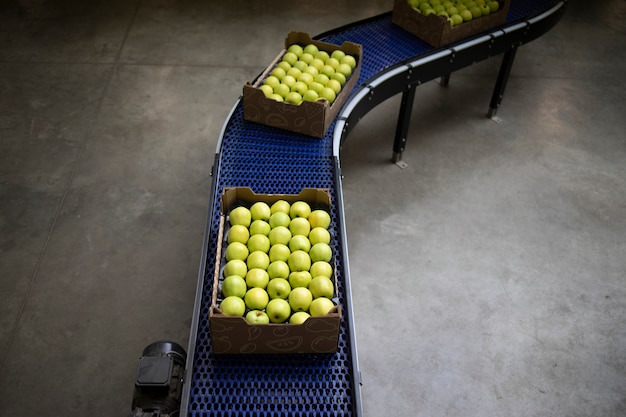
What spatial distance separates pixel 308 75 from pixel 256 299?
5.67 feet

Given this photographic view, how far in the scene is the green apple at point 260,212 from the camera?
102 inches

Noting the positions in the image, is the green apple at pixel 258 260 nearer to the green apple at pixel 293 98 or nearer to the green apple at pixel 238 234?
the green apple at pixel 238 234

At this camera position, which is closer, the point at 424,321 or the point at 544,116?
the point at 424,321

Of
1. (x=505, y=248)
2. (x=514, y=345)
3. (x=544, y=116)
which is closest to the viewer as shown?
(x=514, y=345)

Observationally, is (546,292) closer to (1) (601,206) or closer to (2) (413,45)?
(1) (601,206)

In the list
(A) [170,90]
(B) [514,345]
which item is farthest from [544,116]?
(A) [170,90]

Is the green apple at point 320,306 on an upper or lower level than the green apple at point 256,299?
upper

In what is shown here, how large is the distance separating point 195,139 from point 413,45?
2105 millimetres

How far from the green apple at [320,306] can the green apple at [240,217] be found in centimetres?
55

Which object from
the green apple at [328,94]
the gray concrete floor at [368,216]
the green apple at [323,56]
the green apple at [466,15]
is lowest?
the gray concrete floor at [368,216]

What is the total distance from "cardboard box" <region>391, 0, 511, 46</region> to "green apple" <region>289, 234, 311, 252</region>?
243 cm

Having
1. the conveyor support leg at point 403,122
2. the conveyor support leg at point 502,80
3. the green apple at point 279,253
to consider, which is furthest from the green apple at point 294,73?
the conveyor support leg at point 502,80

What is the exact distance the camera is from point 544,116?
5527mm

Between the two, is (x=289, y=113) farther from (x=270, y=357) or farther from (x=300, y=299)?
(x=270, y=357)
